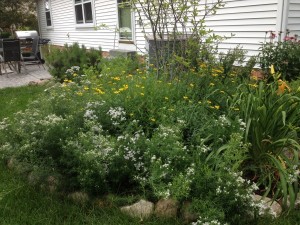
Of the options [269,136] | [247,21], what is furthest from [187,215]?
[247,21]

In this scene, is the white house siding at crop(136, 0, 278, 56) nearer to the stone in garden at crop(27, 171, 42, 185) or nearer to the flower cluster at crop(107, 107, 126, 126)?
the flower cluster at crop(107, 107, 126, 126)

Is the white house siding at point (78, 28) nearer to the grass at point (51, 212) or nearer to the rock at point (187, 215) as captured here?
the grass at point (51, 212)

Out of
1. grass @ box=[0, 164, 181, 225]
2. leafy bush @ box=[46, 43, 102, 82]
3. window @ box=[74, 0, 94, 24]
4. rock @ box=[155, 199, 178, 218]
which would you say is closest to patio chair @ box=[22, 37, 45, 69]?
window @ box=[74, 0, 94, 24]

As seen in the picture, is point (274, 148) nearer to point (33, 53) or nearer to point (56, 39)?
point (33, 53)

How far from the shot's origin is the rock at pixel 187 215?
2373 mm

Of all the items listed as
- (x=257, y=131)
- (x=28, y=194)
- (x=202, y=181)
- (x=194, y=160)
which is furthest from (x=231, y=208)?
(x=28, y=194)

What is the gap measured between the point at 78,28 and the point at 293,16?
10313mm

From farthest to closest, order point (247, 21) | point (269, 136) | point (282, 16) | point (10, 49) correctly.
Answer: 1. point (10, 49)
2. point (247, 21)
3. point (282, 16)
4. point (269, 136)

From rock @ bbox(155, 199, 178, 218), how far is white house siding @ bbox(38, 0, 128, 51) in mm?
5906

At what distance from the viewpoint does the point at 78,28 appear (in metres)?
13.8

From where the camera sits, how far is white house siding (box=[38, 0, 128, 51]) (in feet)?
35.8

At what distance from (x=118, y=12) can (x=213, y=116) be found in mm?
8175

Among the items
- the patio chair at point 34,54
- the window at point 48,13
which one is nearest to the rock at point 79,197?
the patio chair at point 34,54

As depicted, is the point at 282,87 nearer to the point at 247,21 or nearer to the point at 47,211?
the point at 47,211
